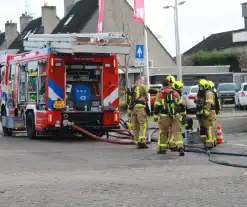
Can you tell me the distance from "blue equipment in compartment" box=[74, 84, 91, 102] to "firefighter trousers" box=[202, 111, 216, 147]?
4028 mm

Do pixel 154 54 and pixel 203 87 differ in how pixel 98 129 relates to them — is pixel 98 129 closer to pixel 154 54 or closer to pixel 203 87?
pixel 203 87

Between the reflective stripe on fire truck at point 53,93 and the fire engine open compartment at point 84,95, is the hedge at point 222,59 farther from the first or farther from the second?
the reflective stripe on fire truck at point 53,93

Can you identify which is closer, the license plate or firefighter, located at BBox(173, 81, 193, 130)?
firefighter, located at BBox(173, 81, 193, 130)

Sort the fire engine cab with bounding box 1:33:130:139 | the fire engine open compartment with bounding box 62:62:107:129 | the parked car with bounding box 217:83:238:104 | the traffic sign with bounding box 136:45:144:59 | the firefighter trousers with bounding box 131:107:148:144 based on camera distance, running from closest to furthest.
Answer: the firefighter trousers with bounding box 131:107:148:144, the fire engine cab with bounding box 1:33:130:139, the fire engine open compartment with bounding box 62:62:107:129, the traffic sign with bounding box 136:45:144:59, the parked car with bounding box 217:83:238:104

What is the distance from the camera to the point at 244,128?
1844 centimetres

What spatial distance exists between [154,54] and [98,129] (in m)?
34.8

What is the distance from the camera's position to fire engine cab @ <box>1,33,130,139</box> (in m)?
15.4

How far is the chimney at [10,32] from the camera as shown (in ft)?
208

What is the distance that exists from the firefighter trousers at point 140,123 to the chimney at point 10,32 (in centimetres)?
5125

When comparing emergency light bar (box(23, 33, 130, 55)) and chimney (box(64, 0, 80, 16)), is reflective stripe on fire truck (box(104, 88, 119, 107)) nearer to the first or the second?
emergency light bar (box(23, 33, 130, 55))

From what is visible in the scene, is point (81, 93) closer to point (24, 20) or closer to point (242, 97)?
point (242, 97)

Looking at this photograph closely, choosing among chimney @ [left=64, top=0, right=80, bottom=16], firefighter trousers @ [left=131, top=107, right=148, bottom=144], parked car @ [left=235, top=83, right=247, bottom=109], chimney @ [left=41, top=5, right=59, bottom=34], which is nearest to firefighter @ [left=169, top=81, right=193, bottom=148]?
firefighter trousers @ [left=131, top=107, right=148, bottom=144]

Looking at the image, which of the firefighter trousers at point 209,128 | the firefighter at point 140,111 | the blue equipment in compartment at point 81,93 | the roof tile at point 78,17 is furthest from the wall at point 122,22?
the firefighter trousers at point 209,128

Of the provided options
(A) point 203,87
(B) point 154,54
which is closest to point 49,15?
(B) point 154,54
